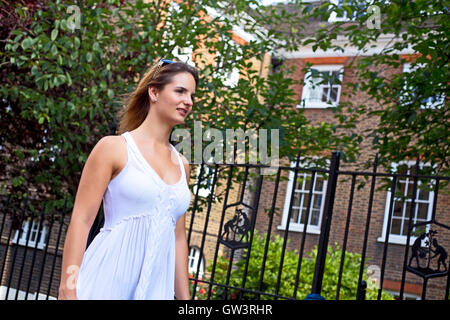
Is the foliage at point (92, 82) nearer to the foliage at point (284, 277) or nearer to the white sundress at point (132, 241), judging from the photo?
the white sundress at point (132, 241)

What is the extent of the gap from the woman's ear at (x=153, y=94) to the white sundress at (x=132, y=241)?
0.77ft

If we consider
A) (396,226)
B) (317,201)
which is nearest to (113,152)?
(396,226)

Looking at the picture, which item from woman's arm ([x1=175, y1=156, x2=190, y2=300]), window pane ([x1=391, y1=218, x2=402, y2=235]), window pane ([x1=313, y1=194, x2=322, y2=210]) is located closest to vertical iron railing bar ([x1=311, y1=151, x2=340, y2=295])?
woman's arm ([x1=175, y1=156, x2=190, y2=300])

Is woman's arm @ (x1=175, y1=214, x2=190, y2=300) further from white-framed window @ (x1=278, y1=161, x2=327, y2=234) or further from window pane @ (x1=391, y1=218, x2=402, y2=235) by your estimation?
white-framed window @ (x1=278, y1=161, x2=327, y2=234)

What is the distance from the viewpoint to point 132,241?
1986 millimetres

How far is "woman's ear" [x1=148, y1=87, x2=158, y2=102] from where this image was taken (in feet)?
7.20

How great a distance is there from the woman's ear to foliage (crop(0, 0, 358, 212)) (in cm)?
347

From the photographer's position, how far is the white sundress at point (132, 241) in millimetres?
1923

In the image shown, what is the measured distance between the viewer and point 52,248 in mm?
14078

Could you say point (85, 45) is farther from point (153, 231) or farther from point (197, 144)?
point (153, 231)

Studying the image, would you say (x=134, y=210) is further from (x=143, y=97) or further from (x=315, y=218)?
(x=315, y=218)
